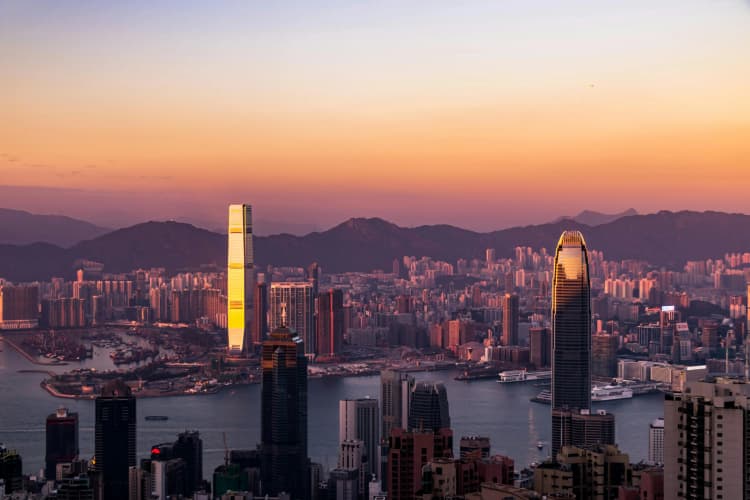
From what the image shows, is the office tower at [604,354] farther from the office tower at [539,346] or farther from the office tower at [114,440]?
the office tower at [114,440]

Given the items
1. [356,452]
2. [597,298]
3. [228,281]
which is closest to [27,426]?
[356,452]

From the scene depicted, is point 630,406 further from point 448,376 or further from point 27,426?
point 27,426

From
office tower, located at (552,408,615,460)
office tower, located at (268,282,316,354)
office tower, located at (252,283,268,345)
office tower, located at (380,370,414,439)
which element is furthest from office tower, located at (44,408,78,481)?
office tower, located at (268,282,316,354)

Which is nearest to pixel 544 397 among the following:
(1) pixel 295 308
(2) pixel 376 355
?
(2) pixel 376 355

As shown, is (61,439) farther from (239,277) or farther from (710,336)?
(710,336)

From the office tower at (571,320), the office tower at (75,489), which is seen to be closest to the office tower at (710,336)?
the office tower at (571,320)

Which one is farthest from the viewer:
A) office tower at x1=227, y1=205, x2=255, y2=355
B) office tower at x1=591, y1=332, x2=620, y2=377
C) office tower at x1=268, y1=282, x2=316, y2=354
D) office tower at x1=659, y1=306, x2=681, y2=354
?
office tower at x1=268, y1=282, x2=316, y2=354

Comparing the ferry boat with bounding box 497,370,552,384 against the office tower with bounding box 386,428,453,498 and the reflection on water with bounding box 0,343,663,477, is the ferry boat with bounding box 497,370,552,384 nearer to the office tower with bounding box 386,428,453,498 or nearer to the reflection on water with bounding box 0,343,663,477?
the reflection on water with bounding box 0,343,663,477
